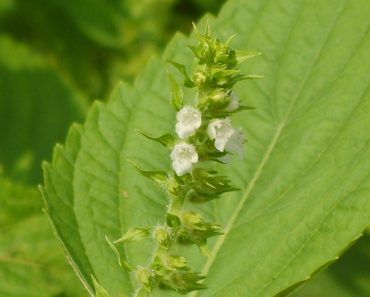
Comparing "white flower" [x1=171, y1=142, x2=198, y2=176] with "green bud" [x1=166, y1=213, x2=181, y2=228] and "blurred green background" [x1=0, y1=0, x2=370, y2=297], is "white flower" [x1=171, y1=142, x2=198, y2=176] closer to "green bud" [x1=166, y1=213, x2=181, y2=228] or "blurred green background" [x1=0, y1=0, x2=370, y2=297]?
"green bud" [x1=166, y1=213, x2=181, y2=228]

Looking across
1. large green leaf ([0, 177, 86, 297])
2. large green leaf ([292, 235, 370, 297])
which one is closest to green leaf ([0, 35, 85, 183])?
large green leaf ([0, 177, 86, 297])

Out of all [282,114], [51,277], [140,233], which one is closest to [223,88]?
[140,233]

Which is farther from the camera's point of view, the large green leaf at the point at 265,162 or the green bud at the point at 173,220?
the large green leaf at the point at 265,162

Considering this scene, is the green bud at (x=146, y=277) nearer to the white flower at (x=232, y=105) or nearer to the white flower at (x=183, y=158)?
the white flower at (x=183, y=158)

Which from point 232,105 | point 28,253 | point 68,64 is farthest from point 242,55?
point 68,64

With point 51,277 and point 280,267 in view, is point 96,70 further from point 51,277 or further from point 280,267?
point 280,267

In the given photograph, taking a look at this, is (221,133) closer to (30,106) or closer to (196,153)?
(196,153)

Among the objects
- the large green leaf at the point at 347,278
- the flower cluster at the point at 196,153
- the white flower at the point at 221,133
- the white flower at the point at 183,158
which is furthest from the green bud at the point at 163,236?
the large green leaf at the point at 347,278
